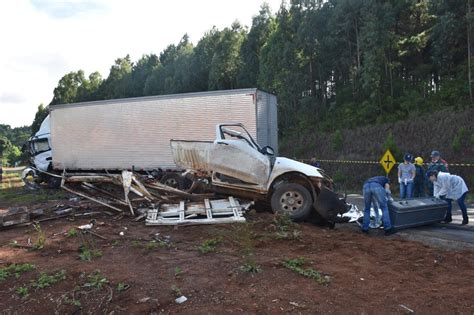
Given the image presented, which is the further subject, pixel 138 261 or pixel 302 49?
pixel 302 49

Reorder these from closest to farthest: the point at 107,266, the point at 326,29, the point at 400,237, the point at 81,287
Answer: the point at 81,287 < the point at 107,266 < the point at 400,237 < the point at 326,29

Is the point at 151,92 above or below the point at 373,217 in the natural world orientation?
above

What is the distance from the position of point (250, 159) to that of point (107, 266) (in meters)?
4.27

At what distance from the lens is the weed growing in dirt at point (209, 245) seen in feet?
20.5

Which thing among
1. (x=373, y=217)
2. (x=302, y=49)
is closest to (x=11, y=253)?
(x=373, y=217)

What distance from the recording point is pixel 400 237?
25.0 ft

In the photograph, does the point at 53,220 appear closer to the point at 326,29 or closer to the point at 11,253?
the point at 11,253

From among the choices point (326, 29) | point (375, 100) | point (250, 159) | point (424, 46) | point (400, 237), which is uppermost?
point (326, 29)

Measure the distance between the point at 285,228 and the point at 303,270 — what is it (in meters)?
2.38

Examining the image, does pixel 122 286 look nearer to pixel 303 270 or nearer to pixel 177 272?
pixel 177 272

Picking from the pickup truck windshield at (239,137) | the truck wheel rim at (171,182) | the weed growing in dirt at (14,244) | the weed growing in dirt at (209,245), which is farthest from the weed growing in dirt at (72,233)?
the truck wheel rim at (171,182)

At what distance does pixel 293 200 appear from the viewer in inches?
345

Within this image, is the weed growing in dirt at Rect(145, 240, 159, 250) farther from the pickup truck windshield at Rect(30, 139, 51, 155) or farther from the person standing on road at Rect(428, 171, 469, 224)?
the pickup truck windshield at Rect(30, 139, 51, 155)

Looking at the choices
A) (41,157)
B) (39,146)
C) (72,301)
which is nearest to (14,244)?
(72,301)
